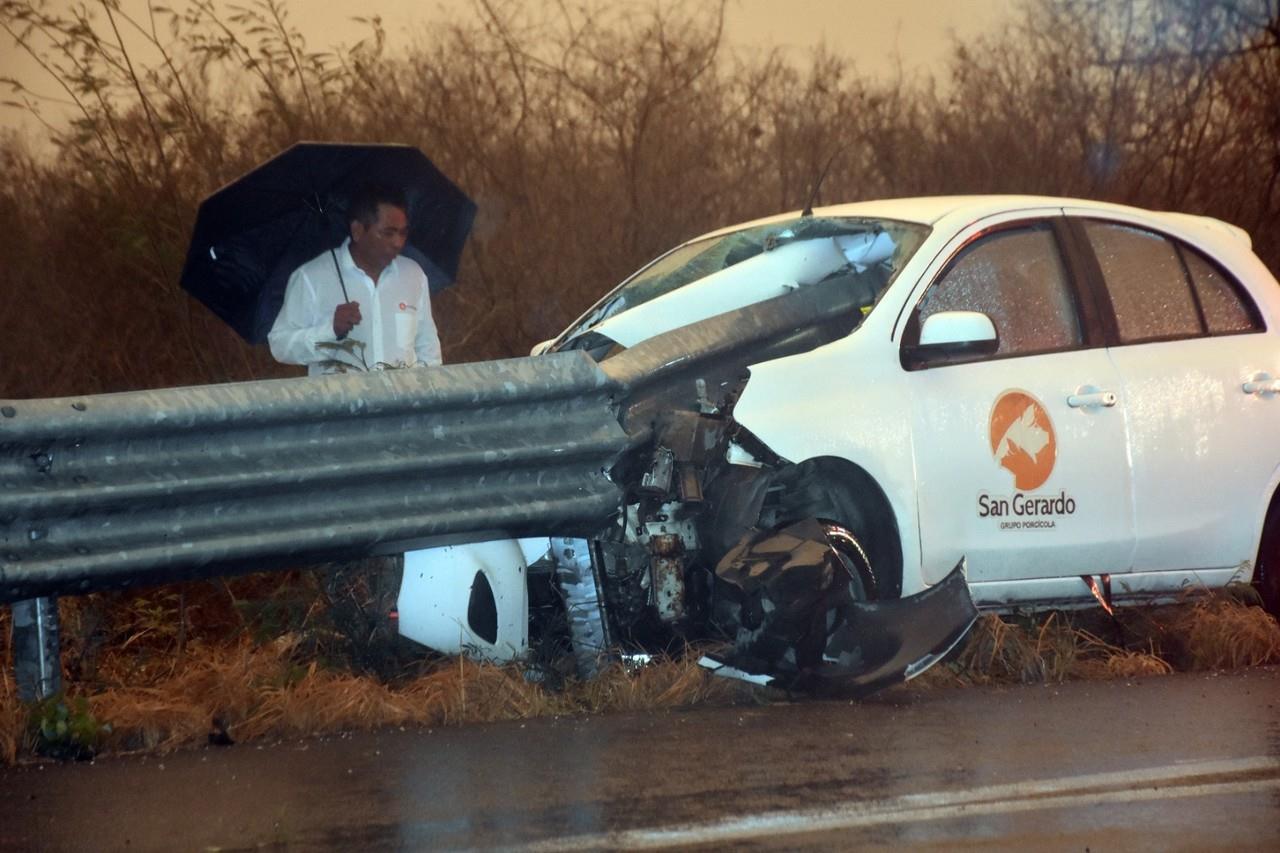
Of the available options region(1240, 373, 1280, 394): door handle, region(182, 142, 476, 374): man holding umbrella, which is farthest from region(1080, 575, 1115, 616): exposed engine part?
region(182, 142, 476, 374): man holding umbrella

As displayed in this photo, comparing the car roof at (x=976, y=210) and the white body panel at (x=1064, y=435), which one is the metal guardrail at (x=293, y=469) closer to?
the white body panel at (x=1064, y=435)

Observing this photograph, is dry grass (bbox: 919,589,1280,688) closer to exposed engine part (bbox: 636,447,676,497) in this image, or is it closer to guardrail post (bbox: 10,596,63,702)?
exposed engine part (bbox: 636,447,676,497)

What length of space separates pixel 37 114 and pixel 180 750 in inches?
215

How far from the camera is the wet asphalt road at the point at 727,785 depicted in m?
4.11

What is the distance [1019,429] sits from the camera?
622cm

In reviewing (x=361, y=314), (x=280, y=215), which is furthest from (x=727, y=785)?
(x=280, y=215)

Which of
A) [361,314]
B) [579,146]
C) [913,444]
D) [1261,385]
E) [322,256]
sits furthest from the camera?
[579,146]

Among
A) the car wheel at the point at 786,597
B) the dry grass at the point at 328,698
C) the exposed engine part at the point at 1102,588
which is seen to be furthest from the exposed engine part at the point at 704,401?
the exposed engine part at the point at 1102,588

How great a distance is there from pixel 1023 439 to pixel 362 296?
9.43 ft

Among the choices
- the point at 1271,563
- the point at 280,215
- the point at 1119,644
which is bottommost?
the point at 1119,644

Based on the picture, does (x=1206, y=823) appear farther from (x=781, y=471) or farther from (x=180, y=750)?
(x=180, y=750)

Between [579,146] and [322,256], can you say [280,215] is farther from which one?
[579,146]

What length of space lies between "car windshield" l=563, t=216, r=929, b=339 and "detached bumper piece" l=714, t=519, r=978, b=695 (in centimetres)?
120

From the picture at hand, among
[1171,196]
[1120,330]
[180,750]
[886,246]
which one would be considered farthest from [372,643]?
[1171,196]
